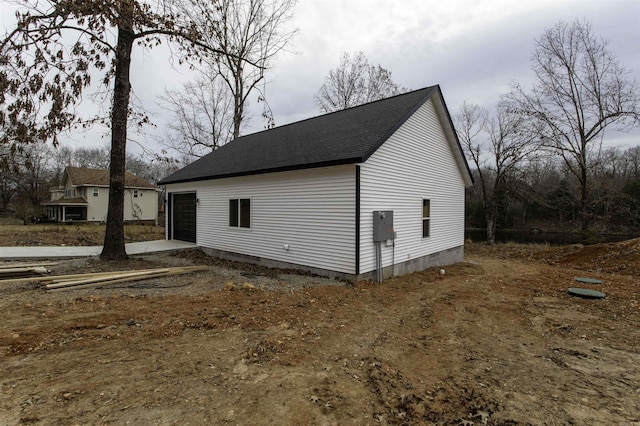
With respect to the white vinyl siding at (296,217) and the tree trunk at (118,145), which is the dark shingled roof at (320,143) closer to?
the white vinyl siding at (296,217)

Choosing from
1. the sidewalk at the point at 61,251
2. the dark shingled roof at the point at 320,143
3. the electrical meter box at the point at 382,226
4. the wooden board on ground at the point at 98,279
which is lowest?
the wooden board on ground at the point at 98,279

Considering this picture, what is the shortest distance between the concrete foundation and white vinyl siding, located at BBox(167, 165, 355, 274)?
5.3 inches

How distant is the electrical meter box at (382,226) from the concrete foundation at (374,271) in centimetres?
88

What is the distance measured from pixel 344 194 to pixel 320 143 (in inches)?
90.4

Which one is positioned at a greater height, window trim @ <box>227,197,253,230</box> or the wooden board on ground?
window trim @ <box>227,197,253,230</box>

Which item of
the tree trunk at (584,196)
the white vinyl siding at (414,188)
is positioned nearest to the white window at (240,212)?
the white vinyl siding at (414,188)

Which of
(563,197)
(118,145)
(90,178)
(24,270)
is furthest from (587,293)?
(90,178)

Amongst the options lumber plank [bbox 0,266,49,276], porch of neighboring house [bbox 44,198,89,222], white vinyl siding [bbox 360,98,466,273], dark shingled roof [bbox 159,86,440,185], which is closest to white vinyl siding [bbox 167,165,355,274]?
dark shingled roof [bbox 159,86,440,185]

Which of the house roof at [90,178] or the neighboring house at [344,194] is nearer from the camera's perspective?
the neighboring house at [344,194]

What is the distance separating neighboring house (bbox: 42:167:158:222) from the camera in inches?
1214

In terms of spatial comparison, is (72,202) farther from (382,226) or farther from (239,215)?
(382,226)

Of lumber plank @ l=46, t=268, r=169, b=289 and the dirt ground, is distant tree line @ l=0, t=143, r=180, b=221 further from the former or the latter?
the dirt ground

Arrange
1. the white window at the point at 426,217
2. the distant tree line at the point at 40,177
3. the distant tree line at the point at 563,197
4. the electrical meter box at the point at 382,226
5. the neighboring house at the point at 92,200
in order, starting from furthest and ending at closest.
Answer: the distant tree line at the point at 40,177
the neighboring house at the point at 92,200
the distant tree line at the point at 563,197
the white window at the point at 426,217
the electrical meter box at the point at 382,226

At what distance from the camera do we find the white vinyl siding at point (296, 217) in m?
7.51
